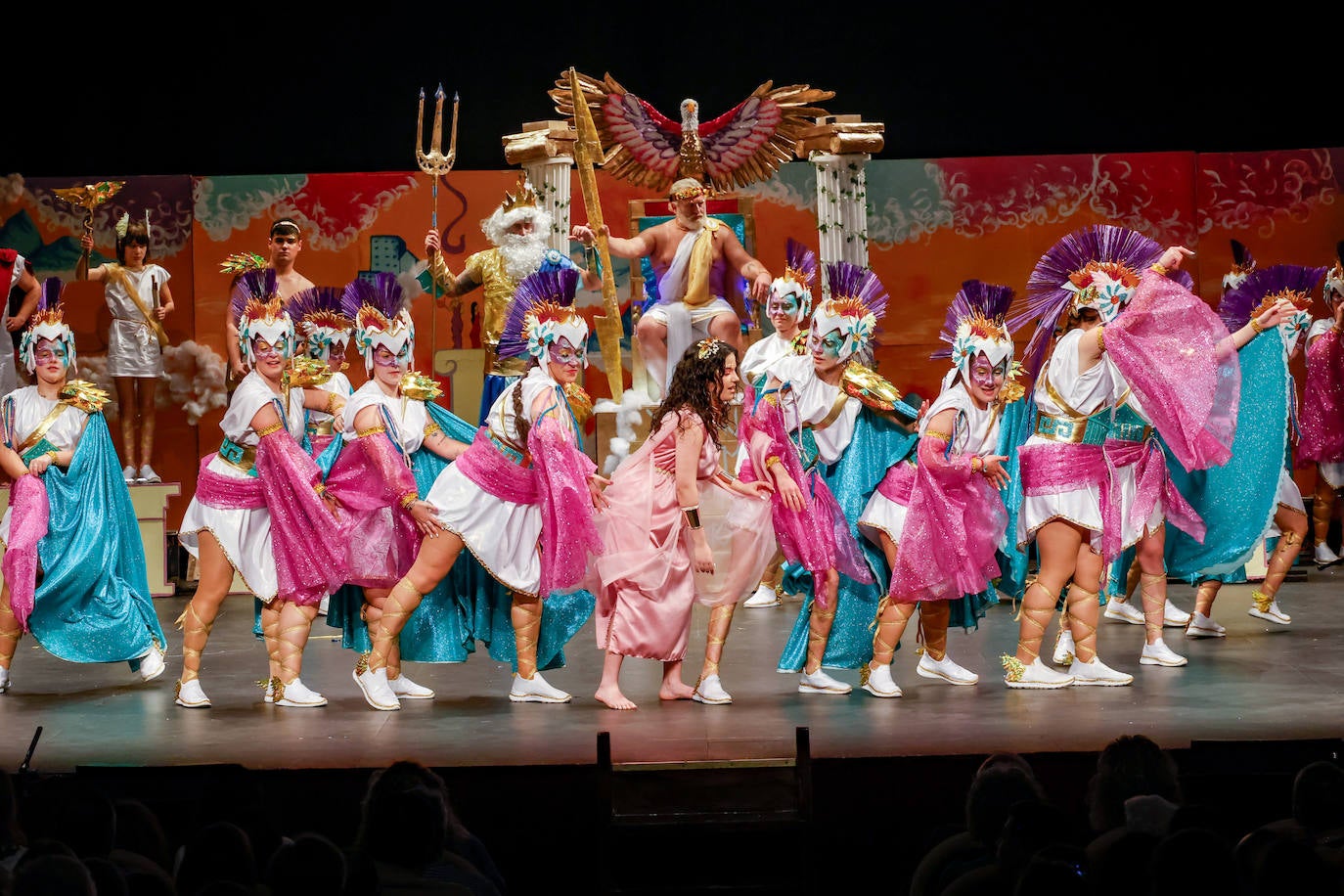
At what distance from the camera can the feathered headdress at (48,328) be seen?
20.0 ft

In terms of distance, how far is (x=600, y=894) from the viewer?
404 cm

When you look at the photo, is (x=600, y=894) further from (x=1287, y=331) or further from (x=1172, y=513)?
(x=1287, y=331)

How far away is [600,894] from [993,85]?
619 cm

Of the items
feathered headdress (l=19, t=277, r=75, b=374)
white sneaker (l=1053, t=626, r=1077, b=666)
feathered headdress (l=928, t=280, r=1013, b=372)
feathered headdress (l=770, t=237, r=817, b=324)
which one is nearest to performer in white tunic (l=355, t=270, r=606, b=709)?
feathered headdress (l=770, t=237, r=817, b=324)

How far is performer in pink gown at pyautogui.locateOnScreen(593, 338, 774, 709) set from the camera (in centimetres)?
555

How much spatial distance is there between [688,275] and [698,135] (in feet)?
2.54

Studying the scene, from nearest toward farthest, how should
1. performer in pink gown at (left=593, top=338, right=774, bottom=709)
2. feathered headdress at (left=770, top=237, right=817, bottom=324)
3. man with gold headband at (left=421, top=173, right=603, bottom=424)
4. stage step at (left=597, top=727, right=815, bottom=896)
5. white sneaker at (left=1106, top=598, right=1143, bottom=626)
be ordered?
stage step at (left=597, top=727, right=815, bottom=896) < performer in pink gown at (left=593, top=338, right=774, bottom=709) < feathered headdress at (left=770, top=237, right=817, bottom=324) < white sneaker at (left=1106, top=598, right=1143, bottom=626) < man with gold headband at (left=421, top=173, right=603, bottom=424)

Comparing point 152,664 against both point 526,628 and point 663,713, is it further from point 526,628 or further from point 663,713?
point 663,713

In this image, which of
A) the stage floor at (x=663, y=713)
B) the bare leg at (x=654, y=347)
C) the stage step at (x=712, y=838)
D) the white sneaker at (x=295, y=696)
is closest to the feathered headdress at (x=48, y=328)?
the stage floor at (x=663, y=713)

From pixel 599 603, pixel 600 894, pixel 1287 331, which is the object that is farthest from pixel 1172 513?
pixel 600 894

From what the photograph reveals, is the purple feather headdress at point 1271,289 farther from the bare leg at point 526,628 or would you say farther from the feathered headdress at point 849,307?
the bare leg at point 526,628

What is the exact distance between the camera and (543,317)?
5723 millimetres

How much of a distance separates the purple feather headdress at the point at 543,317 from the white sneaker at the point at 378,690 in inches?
45.2

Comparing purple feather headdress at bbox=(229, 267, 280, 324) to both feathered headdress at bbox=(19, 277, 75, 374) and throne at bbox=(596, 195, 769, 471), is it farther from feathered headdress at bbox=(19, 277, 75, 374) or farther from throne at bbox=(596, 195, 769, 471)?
throne at bbox=(596, 195, 769, 471)
